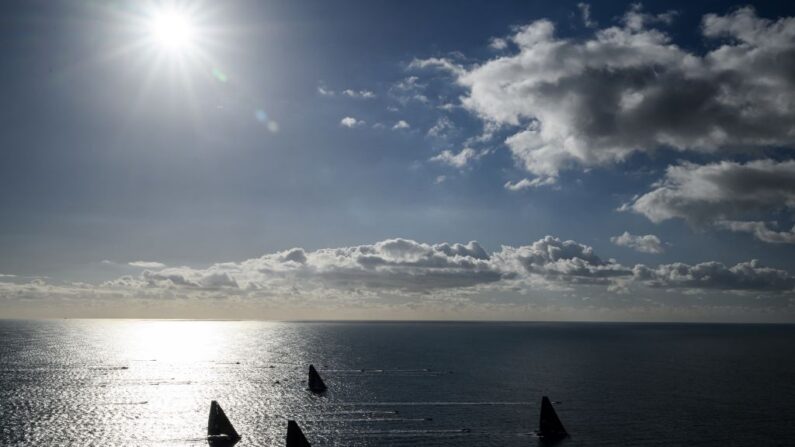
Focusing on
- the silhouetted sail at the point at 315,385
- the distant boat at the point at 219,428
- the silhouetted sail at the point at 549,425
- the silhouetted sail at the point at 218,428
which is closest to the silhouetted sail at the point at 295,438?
the distant boat at the point at 219,428

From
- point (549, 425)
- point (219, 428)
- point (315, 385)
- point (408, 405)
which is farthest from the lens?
point (315, 385)

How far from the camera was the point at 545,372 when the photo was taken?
160125 millimetres

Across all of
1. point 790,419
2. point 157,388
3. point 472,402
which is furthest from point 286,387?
point 790,419

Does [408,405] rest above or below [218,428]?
below

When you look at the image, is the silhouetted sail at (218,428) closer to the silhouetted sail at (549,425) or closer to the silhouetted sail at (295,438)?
the silhouetted sail at (295,438)

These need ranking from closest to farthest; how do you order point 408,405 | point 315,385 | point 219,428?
point 219,428, point 408,405, point 315,385

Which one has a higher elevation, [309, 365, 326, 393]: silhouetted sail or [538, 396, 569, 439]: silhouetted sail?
[538, 396, 569, 439]: silhouetted sail

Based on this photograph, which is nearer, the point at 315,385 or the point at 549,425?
the point at 549,425

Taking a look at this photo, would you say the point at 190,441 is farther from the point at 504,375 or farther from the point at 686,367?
the point at 686,367

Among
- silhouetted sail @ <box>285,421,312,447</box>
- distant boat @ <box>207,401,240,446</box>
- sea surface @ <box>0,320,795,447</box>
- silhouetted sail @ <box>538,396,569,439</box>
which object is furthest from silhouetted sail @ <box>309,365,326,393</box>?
silhouetted sail @ <box>285,421,312,447</box>

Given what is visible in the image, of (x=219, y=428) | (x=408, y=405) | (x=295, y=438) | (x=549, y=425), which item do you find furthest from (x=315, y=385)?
(x=295, y=438)

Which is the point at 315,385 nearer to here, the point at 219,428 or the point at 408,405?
the point at 408,405

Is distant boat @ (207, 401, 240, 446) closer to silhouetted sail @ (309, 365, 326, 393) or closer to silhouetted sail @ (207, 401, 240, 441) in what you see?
silhouetted sail @ (207, 401, 240, 441)

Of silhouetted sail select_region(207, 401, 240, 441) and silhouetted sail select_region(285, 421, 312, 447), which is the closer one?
silhouetted sail select_region(285, 421, 312, 447)
